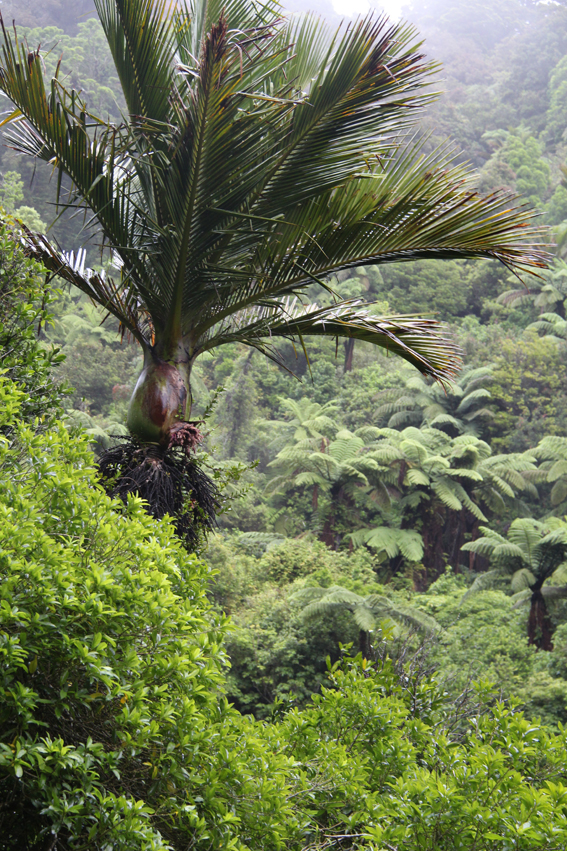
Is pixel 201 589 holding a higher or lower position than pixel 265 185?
lower

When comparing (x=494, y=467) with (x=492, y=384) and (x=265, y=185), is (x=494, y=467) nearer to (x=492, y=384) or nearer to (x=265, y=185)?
(x=492, y=384)

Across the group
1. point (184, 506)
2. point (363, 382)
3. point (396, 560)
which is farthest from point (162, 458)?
point (363, 382)

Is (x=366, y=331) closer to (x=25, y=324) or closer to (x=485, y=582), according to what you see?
(x=25, y=324)

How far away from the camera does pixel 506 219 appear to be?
287 centimetres

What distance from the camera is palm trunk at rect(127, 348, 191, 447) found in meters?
3.19

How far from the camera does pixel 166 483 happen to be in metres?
3.14

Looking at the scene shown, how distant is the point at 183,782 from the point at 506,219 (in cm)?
263

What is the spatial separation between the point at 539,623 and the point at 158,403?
30.1 ft

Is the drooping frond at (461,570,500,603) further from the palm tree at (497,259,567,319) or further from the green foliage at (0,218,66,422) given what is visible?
the palm tree at (497,259,567,319)

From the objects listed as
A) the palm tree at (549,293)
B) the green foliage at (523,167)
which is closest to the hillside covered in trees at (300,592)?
the palm tree at (549,293)

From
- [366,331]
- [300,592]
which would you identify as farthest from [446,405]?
[366,331]

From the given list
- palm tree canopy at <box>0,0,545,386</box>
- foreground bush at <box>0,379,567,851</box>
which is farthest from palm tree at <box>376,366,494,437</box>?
foreground bush at <box>0,379,567,851</box>

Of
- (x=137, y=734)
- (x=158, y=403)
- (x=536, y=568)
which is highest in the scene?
(x=158, y=403)

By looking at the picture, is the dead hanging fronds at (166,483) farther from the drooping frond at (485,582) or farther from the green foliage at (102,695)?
the drooping frond at (485,582)
